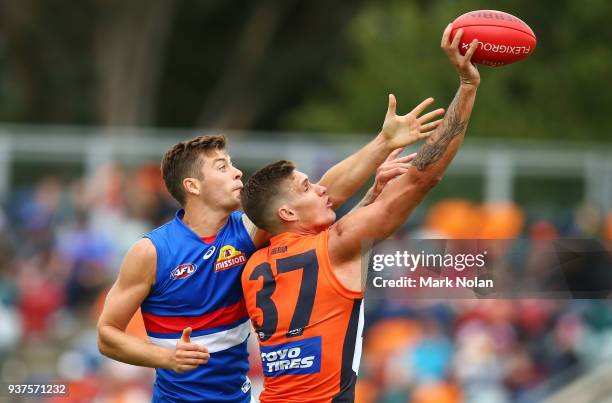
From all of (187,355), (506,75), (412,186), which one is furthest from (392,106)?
(506,75)

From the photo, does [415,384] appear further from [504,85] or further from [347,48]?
[347,48]

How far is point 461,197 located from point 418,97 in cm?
318

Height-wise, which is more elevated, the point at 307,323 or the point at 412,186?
the point at 412,186

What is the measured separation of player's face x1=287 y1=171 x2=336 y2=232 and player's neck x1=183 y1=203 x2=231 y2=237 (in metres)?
0.44

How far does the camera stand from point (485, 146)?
61.9ft

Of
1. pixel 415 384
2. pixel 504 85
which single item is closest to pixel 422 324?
pixel 415 384

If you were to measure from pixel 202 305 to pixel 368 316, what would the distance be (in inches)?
272

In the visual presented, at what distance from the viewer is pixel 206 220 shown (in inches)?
244

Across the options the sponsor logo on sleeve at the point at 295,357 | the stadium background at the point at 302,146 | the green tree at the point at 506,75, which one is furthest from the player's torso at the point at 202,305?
the green tree at the point at 506,75

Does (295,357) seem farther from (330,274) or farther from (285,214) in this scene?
(285,214)

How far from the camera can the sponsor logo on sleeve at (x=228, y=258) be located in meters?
6.10

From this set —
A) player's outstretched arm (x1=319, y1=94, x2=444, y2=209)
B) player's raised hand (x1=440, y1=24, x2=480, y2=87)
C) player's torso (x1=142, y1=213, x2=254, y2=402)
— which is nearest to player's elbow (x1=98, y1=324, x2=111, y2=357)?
player's torso (x1=142, y1=213, x2=254, y2=402)

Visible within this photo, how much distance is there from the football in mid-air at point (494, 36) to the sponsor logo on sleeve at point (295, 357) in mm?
1553

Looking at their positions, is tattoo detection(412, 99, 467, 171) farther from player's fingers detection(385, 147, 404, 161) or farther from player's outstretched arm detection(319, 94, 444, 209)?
player's fingers detection(385, 147, 404, 161)
